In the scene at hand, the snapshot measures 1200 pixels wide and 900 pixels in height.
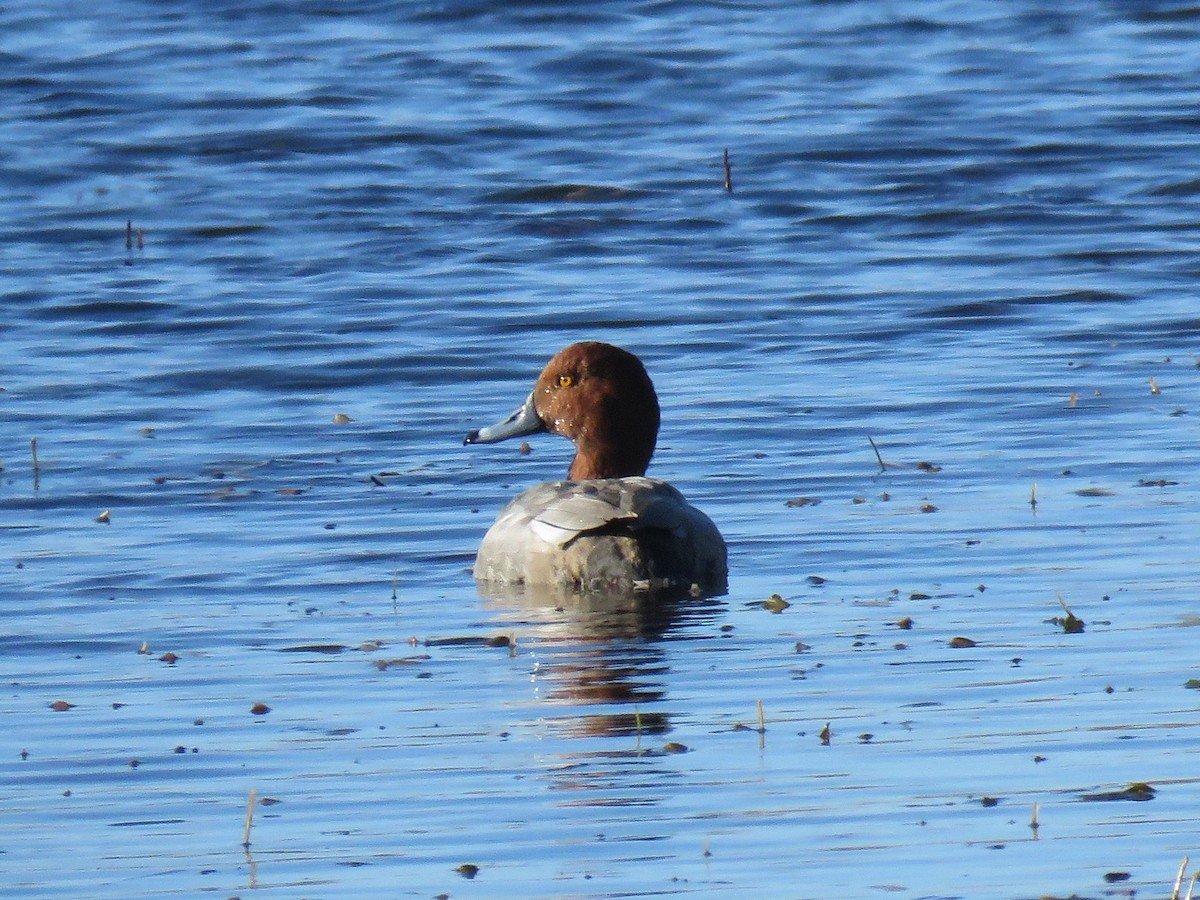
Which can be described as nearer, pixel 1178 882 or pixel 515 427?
pixel 1178 882

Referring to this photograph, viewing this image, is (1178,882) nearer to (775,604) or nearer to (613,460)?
(775,604)

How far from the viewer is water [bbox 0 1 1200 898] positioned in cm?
588

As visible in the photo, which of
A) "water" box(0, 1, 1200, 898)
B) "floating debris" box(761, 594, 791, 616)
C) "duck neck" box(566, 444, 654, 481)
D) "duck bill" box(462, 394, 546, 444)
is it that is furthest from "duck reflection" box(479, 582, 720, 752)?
"duck bill" box(462, 394, 546, 444)

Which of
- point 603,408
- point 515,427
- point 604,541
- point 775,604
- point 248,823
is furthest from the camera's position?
point 515,427

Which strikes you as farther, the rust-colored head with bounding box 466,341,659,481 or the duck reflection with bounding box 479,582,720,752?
the rust-colored head with bounding box 466,341,659,481

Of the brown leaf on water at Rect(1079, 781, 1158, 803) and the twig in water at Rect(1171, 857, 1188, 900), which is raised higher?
the twig in water at Rect(1171, 857, 1188, 900)

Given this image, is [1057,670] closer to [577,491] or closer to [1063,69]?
[577,491]

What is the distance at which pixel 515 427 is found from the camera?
11.0 m

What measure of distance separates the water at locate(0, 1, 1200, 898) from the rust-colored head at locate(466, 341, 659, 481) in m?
0.52

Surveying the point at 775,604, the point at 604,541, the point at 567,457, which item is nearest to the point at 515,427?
the point at 567,457

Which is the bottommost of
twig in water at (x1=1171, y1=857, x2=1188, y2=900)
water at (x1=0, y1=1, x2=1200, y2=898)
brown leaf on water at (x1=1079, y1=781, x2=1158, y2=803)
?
water at (x1=0, y1=1, x2=1200, y2=898)

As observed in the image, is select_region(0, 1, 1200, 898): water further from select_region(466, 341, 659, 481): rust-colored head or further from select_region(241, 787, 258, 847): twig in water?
select_region(466, 341, 659, 481): rust-colored head

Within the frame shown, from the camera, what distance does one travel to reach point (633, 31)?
29.2 metres

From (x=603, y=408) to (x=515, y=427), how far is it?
802 millimetres
